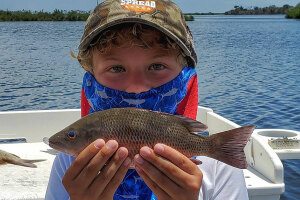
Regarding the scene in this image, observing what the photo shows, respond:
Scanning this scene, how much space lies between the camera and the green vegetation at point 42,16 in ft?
312

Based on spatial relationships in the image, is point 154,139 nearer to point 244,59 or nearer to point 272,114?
point 272,114

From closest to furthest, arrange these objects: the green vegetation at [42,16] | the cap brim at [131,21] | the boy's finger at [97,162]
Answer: the boy's finger at [97,162] → the cap brim at [131,21] → the green vegetation at [42,16]

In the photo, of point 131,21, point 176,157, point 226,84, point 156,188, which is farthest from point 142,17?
point 226,84

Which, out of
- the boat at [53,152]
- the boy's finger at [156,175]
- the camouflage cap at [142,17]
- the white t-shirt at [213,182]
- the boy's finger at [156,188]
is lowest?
the boat at [53,152]

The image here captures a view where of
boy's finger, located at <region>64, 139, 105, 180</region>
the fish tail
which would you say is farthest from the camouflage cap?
boy's finger, located at <region>64, 139, 105, 180</region>

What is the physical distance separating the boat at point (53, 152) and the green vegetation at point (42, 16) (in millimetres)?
89952

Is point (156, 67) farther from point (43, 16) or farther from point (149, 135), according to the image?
point (43, 16)

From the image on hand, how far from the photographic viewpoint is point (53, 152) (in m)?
5.57

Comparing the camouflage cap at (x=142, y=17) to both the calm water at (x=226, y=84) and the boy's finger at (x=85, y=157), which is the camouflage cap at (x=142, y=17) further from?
the calm water at (x=226, y=84)

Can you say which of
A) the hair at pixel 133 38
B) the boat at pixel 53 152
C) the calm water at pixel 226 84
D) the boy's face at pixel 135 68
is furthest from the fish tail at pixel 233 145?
the calm water at pixel 226 84

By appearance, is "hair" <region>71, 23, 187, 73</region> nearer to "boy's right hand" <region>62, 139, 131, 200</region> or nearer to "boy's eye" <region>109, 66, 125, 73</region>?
"boy's eye" <region>109, 66, 125, 73</region>

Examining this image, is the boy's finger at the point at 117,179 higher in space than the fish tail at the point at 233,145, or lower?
lower

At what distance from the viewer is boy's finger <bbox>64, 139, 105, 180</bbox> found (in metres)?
2.07

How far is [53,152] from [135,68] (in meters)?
3.40
